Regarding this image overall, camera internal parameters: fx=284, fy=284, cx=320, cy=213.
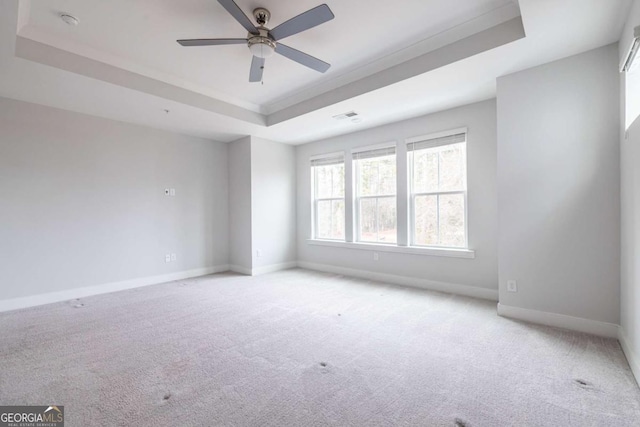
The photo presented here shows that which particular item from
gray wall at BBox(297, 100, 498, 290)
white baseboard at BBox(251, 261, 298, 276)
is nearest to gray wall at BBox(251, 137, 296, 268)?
white baseboard at BBox(251, 261, 298, 276)

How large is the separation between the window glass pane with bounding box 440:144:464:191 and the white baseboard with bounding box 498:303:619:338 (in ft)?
5.74

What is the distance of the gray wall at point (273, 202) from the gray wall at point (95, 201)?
907 millimetres

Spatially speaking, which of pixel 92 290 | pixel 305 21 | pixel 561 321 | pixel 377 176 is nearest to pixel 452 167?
pixel 377 176

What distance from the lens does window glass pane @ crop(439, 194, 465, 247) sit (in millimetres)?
4121

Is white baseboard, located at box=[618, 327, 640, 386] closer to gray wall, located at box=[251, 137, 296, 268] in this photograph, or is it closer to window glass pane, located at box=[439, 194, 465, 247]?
window glass pane, located at box=[439, 194, 465, 247]

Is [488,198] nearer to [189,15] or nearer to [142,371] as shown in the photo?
[189,15]

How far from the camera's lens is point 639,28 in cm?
174

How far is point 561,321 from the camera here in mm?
2846

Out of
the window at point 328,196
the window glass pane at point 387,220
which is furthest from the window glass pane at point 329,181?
the window glass pane at point 387,220

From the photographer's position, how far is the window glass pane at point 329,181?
5.63m

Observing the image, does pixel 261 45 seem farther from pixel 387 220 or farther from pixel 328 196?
pixel 328 196

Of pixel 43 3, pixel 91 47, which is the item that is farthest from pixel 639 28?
pixel 91 47

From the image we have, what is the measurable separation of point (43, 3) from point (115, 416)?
3.24 meters

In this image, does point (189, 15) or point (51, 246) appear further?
point (51, 246)
